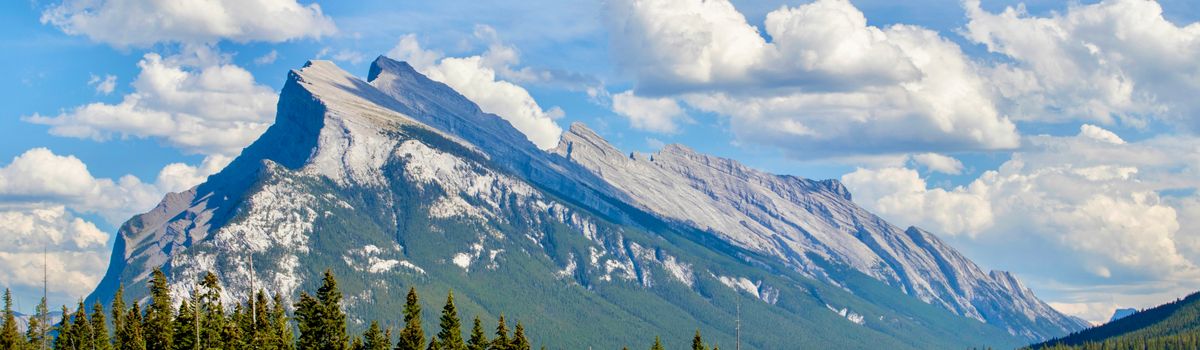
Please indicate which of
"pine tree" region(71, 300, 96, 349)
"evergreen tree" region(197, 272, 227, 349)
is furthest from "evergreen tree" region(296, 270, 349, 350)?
"pine tree" region(71, 300, 96, 349)

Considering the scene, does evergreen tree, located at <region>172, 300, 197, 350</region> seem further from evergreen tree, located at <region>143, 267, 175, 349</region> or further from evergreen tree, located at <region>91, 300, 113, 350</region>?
evergreen tree, located at <region>91, 300, 113, 350</region>

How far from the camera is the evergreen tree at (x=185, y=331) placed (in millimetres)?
145500

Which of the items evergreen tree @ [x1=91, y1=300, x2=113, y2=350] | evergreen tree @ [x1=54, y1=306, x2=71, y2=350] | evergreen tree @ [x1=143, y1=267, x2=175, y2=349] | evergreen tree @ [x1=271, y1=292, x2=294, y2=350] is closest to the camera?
evergreen tree @ [x1=271, y1=292, x2=294, y2=350]

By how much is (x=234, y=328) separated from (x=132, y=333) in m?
24.1

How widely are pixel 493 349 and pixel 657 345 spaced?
119ft

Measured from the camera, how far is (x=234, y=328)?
134 m

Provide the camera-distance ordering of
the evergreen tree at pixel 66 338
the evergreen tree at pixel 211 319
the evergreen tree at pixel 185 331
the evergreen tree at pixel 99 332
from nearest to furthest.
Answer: the evergreen tree at pixel 211 319 → the evergreen tree at pixel 185 331 → the evergreen tree at pixel 99 332 → the evergreen tree at pixel 66 338

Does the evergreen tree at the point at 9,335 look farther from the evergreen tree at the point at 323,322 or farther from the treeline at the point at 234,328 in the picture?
the evergreen tree at the point at 323,322

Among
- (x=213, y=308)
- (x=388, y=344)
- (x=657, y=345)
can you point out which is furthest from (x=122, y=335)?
(x=657, y=345)

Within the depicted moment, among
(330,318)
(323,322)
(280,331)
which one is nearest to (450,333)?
(330,318)

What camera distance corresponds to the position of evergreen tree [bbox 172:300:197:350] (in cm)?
14550

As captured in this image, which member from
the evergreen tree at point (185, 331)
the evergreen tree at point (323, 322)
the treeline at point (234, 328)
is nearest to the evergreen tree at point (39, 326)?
the treeline at point (234, 328)

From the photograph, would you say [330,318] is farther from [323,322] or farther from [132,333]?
[132,333]

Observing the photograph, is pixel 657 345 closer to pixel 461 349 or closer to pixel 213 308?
pixel 461 349
